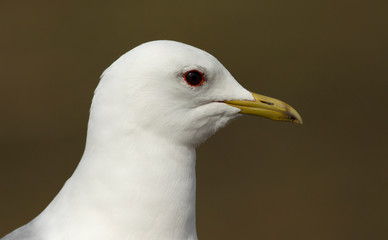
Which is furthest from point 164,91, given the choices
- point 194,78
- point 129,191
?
point 129,191

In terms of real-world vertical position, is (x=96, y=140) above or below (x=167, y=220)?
above

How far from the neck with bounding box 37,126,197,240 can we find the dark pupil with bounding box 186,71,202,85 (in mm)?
126

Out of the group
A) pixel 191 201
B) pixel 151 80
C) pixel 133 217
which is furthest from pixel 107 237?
pixel 151 80

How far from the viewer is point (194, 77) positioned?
1265 millimetres

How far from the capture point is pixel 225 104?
1321mm

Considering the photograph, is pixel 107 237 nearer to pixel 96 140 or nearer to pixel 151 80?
pixel 96 140

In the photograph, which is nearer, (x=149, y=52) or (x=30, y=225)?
(x=149, y=52)

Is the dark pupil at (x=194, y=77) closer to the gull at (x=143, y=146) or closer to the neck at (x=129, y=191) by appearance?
the gull at (x=143, y=146)

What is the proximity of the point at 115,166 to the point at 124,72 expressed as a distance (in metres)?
0.18

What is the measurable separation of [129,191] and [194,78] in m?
0.25

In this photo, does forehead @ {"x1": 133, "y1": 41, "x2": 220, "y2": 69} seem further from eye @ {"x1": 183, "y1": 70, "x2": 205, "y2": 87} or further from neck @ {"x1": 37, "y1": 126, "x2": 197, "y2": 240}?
neck @ {"x1": 37, "y1": 126, "x2": 197, "y2": 240}

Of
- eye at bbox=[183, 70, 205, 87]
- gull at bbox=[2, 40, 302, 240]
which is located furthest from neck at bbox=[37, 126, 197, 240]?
eye at bbox=[183, 70, 205, 87]

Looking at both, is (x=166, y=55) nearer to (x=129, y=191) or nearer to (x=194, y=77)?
(x=194, y=77)

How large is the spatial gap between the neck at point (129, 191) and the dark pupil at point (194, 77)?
0.13m
